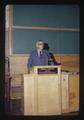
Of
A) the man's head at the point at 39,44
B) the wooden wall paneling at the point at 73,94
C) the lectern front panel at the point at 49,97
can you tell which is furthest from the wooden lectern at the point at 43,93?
the man's head at the point at 39,44

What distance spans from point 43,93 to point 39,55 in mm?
448

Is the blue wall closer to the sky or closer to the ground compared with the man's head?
closer to the sky

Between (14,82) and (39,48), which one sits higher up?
(39,48)

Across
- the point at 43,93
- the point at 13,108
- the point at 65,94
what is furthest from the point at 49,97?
the point at 13,108

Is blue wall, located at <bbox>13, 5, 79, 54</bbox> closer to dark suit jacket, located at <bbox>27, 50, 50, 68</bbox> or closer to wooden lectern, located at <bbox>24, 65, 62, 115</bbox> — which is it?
dark suit jacket, located at <bbox>27, 50, 50, 68</bbox>

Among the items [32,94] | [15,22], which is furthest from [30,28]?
[32,94]

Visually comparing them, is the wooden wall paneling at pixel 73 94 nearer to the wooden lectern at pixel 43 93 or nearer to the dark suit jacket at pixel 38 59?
the wooden lectern at pixel 43 93

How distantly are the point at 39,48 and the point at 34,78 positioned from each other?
36 cm

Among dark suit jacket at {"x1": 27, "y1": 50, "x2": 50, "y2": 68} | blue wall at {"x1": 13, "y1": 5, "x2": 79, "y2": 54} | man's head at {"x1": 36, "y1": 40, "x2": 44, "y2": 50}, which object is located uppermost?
blue wall at {"x1": 13, "y1": 5, "x2": 79, "y2": 54}

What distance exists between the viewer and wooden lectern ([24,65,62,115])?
364 centimetres

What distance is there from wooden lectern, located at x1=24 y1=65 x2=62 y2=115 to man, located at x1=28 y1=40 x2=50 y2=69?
0.06 meters

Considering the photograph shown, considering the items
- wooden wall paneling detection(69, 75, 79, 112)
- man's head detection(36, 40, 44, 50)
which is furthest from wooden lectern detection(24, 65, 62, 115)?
man's head detection(36, 40, 44, 50)

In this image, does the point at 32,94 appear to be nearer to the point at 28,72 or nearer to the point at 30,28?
the point at 28,72

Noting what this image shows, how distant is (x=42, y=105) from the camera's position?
368cm
